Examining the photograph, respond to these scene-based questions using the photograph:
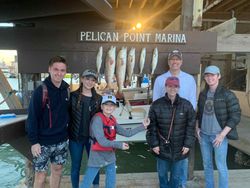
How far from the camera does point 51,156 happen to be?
2912 mm

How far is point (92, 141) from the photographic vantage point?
2977 mm

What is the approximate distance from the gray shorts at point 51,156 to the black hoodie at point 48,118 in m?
0.05

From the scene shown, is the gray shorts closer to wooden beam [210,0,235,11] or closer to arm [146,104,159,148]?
arm [146,104,159,148]

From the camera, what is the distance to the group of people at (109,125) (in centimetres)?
280

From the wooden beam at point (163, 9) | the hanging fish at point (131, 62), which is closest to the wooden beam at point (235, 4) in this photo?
the wooden beam at point (163, 9)

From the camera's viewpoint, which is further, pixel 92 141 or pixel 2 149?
pixel 2 149

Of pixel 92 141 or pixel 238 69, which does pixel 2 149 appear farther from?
pixel 238 69

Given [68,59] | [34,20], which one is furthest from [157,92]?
[34,20]

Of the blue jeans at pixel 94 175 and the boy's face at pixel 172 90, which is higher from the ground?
the boy's face at pixel 172 90

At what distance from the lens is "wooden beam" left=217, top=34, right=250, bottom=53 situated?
15.9 ft

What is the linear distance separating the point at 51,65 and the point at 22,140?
1.08 metres

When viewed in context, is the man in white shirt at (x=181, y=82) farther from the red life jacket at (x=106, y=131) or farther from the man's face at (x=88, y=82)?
the man's face at (x=88, y=82)

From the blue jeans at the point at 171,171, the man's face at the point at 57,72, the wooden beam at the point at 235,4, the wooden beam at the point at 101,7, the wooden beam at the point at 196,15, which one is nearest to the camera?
the man's face at the point at 57,72

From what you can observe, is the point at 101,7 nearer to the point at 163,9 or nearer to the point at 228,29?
the point at 228,29
